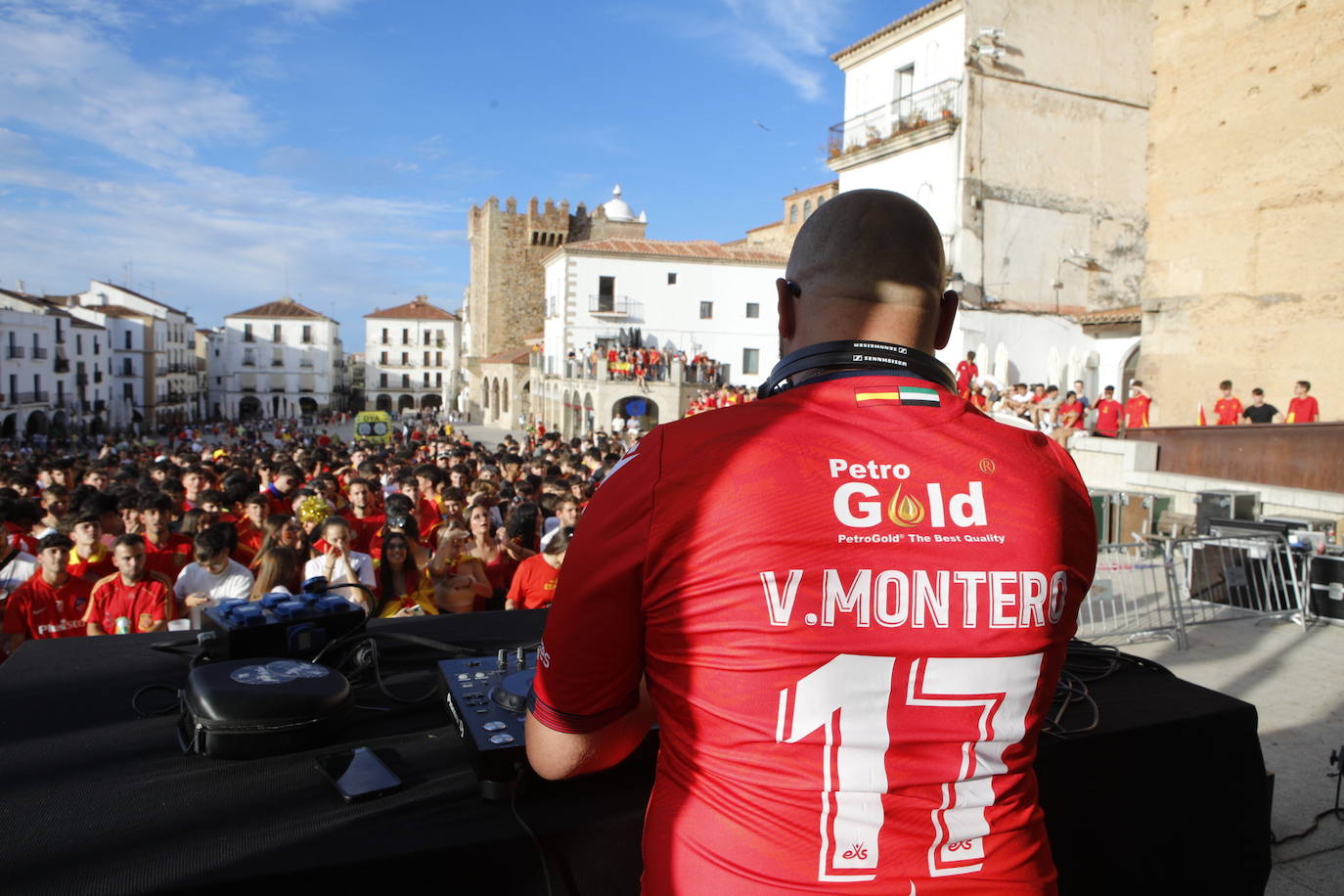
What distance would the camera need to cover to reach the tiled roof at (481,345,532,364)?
167ft

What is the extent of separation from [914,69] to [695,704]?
26.6 m

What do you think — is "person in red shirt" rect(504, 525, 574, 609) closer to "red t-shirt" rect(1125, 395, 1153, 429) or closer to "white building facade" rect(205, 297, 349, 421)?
"red t-shirt" rect(1125, 395, 1153, 429)

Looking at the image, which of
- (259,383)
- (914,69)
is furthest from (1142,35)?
(259,383)

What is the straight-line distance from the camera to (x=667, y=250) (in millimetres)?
41125

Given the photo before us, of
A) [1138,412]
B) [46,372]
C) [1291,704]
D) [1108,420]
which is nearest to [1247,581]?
[1291,704]

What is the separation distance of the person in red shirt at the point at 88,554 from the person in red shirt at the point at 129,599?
809 mm

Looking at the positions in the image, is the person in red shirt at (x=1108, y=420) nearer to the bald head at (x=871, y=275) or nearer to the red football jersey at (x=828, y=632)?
the bald head at (x=871, y=275)

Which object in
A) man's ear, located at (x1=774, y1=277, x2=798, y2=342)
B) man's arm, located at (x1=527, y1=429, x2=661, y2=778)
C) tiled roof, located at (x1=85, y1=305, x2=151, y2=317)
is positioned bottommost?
man's arm, located at (x1=527, y1=429, x2=661, y2=778)

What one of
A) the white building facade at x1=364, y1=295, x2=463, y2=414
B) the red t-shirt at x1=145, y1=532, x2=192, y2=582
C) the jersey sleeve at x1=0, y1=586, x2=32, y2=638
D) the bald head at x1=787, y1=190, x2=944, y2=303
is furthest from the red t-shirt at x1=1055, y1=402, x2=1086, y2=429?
the white building facade at x1=364, y1=295, x2=463, y2=414

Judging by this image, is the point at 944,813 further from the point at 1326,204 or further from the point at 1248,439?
the point at 1326,204

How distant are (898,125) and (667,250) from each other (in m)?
18.1

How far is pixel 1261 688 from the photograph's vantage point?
572cm

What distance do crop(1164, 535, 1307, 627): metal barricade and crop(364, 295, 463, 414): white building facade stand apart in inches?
3113

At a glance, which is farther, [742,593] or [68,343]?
[68,343]
